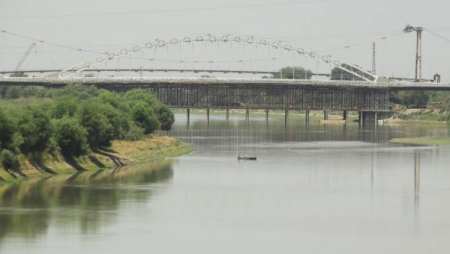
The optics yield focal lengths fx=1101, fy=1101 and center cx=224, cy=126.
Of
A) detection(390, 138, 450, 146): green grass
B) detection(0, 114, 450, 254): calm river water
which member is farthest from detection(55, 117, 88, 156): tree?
detection(390, 138, 450, 146): green grass

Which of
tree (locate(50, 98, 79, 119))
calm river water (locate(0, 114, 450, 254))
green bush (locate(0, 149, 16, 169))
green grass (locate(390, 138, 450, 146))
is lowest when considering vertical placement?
calm river water (locate(0, 114, 450, 254))

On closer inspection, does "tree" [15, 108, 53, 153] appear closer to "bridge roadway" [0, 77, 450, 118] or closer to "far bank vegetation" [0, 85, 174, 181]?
"far bank vegetation" [0, 85, 174, 181]

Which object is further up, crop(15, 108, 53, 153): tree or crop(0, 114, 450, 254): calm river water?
crop(15, 108, 53, 153): tree

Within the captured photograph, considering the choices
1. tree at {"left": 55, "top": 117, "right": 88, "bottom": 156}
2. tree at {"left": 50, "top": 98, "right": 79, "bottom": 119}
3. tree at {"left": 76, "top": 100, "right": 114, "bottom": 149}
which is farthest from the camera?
tree at {"left": 50, "top": 98, "right": 79, "bottom": 119}

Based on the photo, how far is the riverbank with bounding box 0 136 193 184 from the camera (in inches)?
2844

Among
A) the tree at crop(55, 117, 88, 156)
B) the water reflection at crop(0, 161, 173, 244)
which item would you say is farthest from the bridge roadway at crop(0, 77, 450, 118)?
the water reflection at crop(0, 161, 173, 244)

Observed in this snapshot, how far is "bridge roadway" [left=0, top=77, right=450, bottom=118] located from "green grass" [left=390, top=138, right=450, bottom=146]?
59502mm

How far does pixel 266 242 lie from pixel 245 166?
3821cm

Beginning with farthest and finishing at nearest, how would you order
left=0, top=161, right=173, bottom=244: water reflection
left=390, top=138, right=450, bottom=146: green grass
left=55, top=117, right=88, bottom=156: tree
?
left=390, top=138, right=450, bottom=146: green grass → left=55, top=117, right=88, bottom=156: tree → left=0, top=161, right=173, bottom=244: water reflection

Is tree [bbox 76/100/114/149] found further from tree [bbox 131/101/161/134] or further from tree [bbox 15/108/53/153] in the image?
tree [bbox 131/101/161/134]

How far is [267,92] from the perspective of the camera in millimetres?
196750

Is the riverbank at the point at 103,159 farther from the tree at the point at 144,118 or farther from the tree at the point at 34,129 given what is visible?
the tree at the point at 144,118

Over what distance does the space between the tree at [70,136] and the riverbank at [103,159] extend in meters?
0.60

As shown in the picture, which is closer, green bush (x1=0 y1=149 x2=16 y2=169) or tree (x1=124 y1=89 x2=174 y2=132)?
green bush (x1=0 y1=149 x2=16 y2=169)
